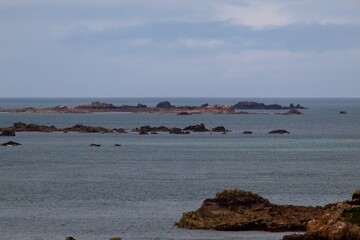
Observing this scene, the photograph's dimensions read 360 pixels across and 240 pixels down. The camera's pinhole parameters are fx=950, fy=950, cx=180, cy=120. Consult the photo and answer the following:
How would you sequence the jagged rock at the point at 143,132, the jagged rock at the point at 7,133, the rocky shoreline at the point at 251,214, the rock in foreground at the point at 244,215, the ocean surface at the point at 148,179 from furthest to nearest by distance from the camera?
the jagged rock at the point at 143,132, the jagged rock at the point at 7,133, the ocean surface at the point at 148,179, the rock in foreground at the point at 244,215, the rocky shoreline at the point at 251,214

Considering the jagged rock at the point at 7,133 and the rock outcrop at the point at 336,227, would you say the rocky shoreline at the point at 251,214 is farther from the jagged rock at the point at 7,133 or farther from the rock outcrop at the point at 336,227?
the jagged rock at the point at 7,133

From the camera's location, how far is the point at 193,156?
9994 cm

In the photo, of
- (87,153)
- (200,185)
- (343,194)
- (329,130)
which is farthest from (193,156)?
(329,130)

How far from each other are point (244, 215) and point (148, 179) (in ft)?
93.1

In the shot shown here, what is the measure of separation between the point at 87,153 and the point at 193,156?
13.1m

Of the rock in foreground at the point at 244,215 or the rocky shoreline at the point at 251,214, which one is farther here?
Result: the rock in foreground at the point at 244,215

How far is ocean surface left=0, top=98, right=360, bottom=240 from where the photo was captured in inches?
1870

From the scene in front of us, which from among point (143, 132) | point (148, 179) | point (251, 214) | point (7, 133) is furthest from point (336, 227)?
point (7, 133)

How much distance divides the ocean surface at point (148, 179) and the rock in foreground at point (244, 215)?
92 cm

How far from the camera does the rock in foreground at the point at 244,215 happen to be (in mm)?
43812

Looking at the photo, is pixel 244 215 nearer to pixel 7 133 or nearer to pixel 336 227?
pixel 336 227

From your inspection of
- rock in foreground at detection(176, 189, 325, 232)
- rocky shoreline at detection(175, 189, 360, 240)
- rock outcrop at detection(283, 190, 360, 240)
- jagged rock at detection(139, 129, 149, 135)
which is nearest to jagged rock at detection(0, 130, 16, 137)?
jagged rock at detection(139, 129, 149, 135)

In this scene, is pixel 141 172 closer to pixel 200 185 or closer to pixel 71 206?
pixel 200 185

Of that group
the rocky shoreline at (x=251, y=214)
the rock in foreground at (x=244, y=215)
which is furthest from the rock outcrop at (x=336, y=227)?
the rock in foreground at (x=244, y=215)
